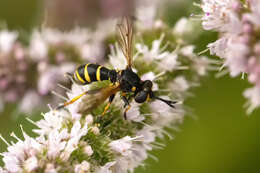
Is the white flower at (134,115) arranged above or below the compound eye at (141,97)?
below

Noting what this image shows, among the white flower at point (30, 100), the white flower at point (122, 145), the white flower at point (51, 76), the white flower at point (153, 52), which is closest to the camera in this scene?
the white flower at point (122, 145)

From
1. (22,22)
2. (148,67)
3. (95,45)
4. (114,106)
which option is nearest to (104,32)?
(95,45)

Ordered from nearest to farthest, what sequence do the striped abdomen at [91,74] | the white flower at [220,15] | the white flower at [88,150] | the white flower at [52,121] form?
the white flower at [220,15]
the white flower at [88,150]
the white flower at [52,121]
the striped abdomen at [91,74]

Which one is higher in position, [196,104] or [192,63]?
[192,63]

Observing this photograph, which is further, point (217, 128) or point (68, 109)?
point (217, 128)

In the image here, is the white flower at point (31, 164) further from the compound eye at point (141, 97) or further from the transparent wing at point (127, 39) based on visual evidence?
the transparent wing at point (127, 39)

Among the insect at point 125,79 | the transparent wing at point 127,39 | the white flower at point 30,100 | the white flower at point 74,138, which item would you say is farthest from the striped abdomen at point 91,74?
the white flower at point 30,100

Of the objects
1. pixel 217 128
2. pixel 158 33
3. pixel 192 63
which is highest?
pixel 158 33

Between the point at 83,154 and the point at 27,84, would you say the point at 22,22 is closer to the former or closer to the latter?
the point at 27,84

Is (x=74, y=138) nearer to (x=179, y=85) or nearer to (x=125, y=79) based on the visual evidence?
(x=125, y=79)

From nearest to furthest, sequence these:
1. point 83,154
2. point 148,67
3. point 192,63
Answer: point 83,154 → point 148,67 → point 192,63
